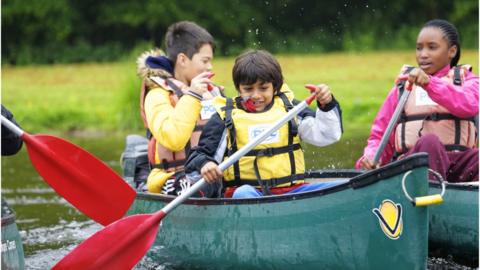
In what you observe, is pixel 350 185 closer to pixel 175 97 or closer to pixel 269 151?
pixel 269 151

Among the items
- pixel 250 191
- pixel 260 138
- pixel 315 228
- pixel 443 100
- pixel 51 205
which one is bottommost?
pixel 51 205

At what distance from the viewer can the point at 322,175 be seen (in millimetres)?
5621

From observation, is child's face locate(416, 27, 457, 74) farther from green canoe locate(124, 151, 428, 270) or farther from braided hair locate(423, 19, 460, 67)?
green canoe locate(124, 151, 428, 270)

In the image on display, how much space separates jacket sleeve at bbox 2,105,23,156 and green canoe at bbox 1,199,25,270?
0.50m

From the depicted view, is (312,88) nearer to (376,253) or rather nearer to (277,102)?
(277,102)

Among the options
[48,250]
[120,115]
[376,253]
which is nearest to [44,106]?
[120,115]

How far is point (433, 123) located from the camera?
17.9ft

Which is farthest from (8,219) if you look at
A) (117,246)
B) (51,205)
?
(51,205)

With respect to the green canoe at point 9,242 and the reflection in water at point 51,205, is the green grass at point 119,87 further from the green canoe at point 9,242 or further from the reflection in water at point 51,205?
the green canoe at point 9,242

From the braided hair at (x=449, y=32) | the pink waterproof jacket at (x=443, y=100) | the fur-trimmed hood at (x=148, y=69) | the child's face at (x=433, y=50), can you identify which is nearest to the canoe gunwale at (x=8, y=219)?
the fur-trimmed hood at (x=148, y=69)

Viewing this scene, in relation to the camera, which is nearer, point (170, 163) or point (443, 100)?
point (443, 100)

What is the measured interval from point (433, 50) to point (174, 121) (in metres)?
1.42

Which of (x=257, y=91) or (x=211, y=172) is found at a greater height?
(x=257, y=91)

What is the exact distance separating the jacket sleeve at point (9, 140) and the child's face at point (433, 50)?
7.06 ft
